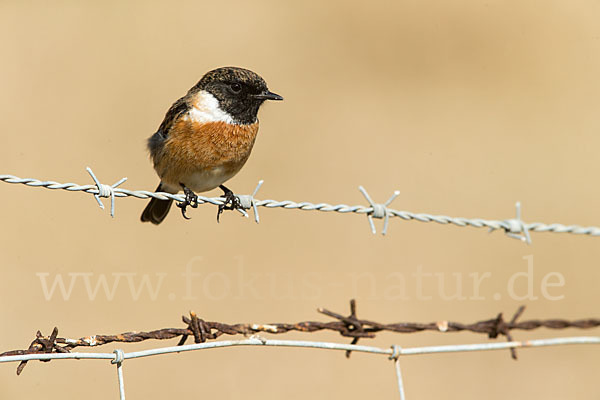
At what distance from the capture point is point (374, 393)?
7.18 metres

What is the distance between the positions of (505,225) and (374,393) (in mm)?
3573

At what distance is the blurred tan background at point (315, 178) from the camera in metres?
7.32

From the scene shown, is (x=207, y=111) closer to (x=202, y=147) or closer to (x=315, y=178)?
(x=202, y=147)

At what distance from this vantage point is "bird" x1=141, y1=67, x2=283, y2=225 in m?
5.22

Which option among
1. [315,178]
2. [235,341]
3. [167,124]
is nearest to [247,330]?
[235,341]

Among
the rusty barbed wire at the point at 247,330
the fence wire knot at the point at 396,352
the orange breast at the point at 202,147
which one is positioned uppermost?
the orange breast at the point at 202,147

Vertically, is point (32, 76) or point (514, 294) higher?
point (32, 76)

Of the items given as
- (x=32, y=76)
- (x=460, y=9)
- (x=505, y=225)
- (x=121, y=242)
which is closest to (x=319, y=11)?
(x=460, y=9)

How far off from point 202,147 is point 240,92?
0.54 meters

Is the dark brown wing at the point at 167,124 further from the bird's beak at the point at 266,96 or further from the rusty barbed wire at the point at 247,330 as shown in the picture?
the rusty barbed wire at the point at 247,330

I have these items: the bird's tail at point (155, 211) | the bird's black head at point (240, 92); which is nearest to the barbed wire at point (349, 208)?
the bird's black head at point (240, 92)

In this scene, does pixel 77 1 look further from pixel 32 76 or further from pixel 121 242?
pixel 121 242

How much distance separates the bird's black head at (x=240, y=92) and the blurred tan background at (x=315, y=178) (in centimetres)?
39

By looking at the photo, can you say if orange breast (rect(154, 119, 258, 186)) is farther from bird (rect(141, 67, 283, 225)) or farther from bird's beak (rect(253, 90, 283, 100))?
bird's beak (rect(253, 90, 283, 100))
